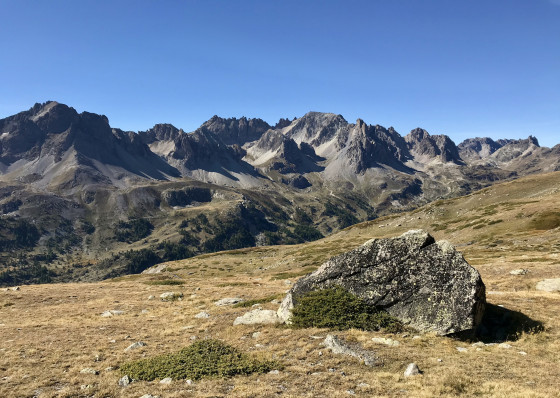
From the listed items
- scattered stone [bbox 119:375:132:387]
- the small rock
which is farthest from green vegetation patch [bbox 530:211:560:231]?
scattered stone [bbox 119:375:132:387]

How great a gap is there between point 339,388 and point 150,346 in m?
13.4

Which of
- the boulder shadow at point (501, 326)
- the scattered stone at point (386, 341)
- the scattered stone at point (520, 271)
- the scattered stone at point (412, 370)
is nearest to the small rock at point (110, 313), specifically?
the scattered stone at point (386, 341)

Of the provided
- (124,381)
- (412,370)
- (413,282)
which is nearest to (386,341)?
(412,370)

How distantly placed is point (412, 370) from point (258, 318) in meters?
12.5

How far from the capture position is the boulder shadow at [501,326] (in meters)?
18.7

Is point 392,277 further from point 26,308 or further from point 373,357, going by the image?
point 26,308

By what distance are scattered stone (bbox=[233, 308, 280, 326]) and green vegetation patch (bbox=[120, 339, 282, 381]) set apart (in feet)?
17.2

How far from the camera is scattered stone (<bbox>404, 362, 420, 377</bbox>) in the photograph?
44.2ft

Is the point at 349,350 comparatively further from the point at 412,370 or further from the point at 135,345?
the point at 135,345

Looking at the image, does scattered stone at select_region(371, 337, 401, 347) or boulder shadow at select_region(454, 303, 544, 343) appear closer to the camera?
scattered stone at select_region(371, 337, 401, 347)

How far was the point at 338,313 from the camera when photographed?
2081 centimetres

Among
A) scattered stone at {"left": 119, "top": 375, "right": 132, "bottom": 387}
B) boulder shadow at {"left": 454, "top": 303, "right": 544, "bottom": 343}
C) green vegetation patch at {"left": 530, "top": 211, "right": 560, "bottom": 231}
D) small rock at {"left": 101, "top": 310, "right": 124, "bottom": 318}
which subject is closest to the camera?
scattered stone at {"left": 119, "top": 375, "right": 132, "bottom": 387}

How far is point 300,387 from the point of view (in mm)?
12938

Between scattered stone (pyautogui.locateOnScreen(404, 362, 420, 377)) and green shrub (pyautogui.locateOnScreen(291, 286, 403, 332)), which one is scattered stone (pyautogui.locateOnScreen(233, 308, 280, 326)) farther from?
scattered stone (pyautogui.locateOnScreen(404, 362, 420, 377))
